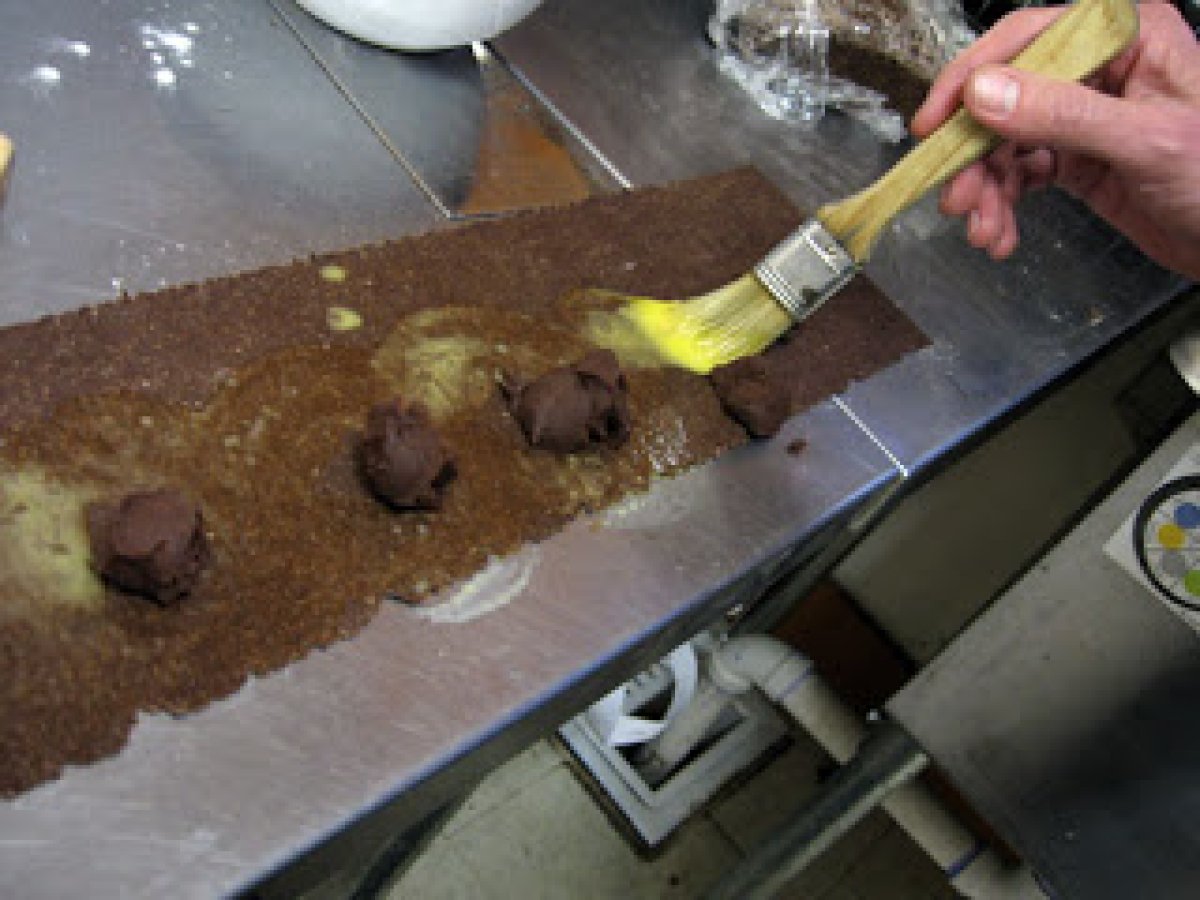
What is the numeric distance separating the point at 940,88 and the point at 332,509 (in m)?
1.28

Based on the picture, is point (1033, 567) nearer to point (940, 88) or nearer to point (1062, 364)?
point (1062, 364)

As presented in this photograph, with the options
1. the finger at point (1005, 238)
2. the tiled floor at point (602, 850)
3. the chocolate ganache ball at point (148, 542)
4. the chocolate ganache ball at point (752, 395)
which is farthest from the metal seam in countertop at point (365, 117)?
the tiled floor at point (602, 850)

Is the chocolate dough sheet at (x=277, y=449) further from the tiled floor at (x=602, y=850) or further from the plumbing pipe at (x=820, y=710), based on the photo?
the tiled floor at (x=602, y=850)

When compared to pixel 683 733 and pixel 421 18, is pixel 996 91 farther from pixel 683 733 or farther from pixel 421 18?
pixel 683 733

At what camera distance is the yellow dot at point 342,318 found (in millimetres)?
1257

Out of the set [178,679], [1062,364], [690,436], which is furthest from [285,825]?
[1062,364]

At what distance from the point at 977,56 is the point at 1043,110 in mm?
422

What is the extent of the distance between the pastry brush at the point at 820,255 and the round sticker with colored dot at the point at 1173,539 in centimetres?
69

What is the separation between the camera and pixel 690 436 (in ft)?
4.62

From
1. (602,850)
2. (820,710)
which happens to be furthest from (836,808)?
(602,850)

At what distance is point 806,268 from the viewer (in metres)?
1.46

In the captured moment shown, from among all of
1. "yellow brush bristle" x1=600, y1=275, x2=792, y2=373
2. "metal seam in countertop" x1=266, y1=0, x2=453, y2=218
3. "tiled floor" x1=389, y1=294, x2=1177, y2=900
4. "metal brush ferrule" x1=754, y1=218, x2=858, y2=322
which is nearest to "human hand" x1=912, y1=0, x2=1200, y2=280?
"metal brush ferrule" x1=754, y1=218, x2=858, y2=322

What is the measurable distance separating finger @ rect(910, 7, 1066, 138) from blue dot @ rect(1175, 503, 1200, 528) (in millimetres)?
766

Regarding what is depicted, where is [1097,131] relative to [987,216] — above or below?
above
